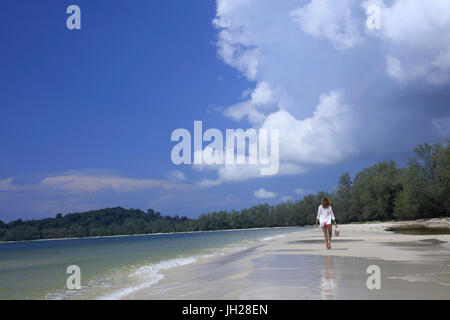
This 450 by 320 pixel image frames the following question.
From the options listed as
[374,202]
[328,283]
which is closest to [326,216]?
[328,283]

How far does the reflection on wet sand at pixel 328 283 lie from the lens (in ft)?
22.5

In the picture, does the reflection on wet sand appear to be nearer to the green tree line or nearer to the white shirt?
the white shirt

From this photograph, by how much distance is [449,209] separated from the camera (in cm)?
6519

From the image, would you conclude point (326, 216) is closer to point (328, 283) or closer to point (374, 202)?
point (328, 283)

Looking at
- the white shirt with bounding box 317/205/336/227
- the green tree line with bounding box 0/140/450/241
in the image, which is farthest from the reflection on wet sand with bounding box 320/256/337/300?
the green tree line with bounding box 0/140/450/241

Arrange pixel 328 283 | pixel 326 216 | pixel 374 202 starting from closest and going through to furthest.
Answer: pixel 328 283, pixel 326 216, pixel 374 202

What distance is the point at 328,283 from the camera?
806 cm

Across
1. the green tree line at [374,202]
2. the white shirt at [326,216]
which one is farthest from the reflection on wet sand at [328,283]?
the green tree line at [374,202]

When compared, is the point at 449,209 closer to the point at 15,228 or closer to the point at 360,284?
the point at 360,284

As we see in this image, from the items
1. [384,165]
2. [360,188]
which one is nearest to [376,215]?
[360,188]

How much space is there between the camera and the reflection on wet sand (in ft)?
22.5

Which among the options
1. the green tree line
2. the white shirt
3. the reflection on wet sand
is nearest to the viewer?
the reflection on wet sand

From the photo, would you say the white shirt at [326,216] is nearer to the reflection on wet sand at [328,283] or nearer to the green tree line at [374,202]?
the reflection on wet sand at [328,283]
